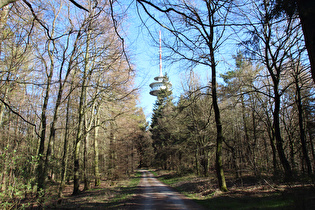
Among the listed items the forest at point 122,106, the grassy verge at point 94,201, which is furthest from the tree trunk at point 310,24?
the grassy verge at point 94,201

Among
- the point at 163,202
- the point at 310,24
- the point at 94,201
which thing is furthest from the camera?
the point at 94,201

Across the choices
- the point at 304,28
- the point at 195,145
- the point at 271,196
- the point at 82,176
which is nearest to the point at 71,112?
the point at 82,176

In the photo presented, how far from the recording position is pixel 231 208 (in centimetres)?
667

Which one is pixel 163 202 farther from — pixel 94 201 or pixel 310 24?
pixel 310 24

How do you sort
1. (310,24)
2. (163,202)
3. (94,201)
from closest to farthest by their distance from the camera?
1. (310,24)
2. (163,202)
3. (94,201)

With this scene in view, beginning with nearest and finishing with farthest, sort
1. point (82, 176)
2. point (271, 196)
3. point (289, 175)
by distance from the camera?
point (289, 175) < point (271, 196) < point (82, 176)

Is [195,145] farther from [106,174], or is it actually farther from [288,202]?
[288,202]

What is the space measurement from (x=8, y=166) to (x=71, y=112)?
13.3 m

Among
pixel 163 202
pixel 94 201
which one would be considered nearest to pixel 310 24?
pixel 163 202

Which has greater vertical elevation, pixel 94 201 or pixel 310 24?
pixel 310 24

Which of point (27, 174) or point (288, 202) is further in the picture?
point (288, 202)

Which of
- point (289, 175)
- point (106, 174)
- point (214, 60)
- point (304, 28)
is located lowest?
point (106, 174)

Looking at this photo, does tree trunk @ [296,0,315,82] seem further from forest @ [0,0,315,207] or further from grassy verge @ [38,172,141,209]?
grassy verge @ [38,172,141,209]

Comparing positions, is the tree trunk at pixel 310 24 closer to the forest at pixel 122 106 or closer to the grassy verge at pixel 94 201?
the forest at pixel 122 106
